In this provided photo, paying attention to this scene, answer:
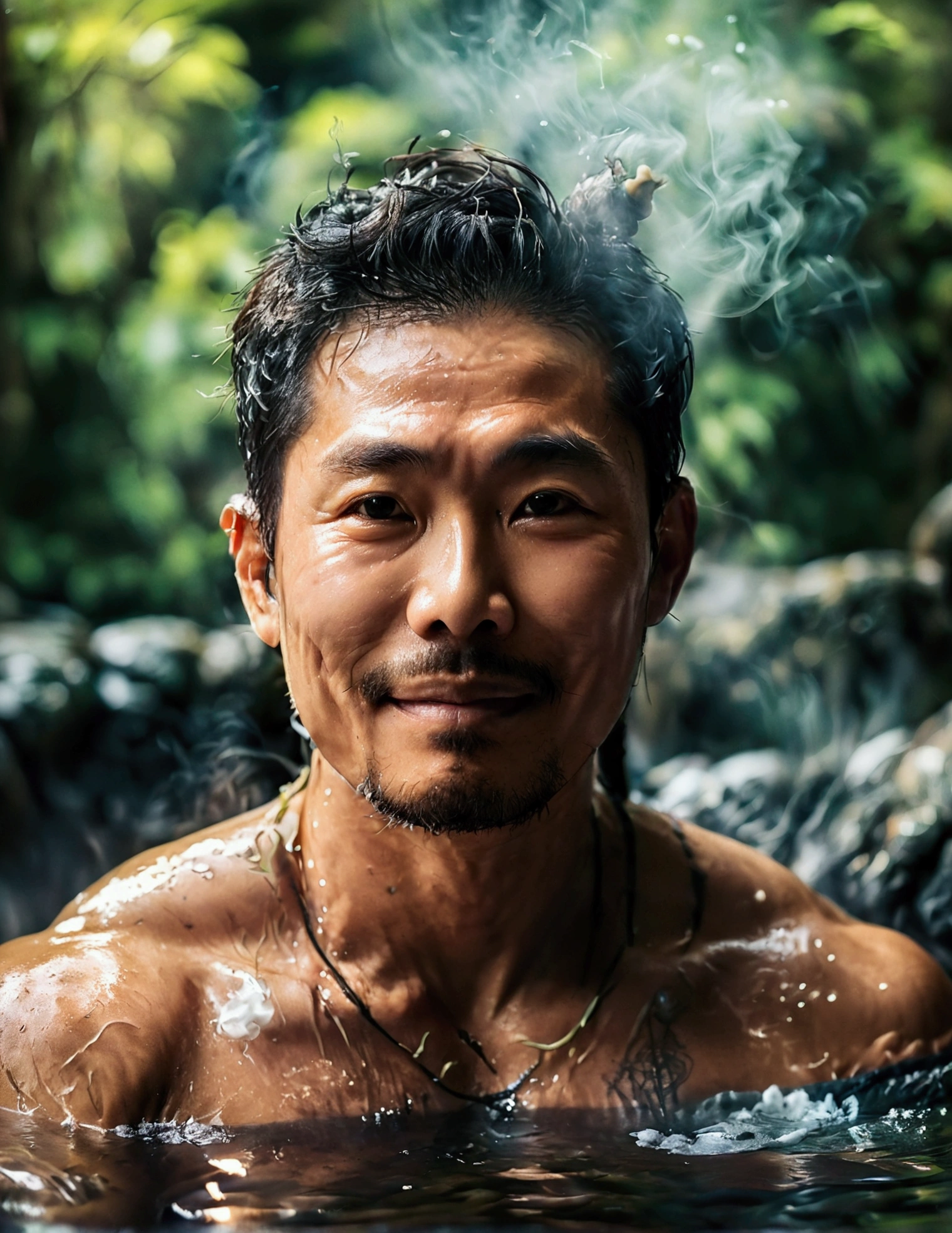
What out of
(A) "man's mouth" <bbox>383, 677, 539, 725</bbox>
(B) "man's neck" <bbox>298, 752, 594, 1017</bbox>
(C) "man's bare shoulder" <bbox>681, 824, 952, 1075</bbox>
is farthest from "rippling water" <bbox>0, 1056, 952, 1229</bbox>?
(A) "man's mouth" <bbox>383, 677, 539, 725</bbox>

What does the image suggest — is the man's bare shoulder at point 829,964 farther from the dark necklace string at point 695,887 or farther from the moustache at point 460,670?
the moustache at point 460,670

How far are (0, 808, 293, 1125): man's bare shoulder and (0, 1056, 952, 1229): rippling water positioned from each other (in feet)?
0.18

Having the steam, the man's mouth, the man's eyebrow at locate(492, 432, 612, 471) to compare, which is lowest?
the man's mouth

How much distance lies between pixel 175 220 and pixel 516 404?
165 inches

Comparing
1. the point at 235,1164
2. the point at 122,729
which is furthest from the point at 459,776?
the point at 122,729

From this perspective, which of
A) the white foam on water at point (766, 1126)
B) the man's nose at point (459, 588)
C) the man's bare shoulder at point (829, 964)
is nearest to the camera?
the man's nose at point (459, 588)

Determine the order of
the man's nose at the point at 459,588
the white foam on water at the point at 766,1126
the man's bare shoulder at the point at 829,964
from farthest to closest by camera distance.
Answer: the man's bare shoulder at the point at 829,964 → the white foam on water at the point at 766,1126 → the man's nose at the point at 459,588

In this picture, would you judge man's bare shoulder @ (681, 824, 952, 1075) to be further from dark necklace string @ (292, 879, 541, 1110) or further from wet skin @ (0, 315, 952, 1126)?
dark necklace string @ (292, 879, 541, 1110)

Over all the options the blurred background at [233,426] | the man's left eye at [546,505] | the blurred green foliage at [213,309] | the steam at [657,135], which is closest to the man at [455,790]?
the man's left eye at [546,505]

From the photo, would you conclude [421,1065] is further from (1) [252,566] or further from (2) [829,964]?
(1) [252,566]

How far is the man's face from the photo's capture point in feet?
6.31

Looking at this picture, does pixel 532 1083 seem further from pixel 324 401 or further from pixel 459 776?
pixel 324 401

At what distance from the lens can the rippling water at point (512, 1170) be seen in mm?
1757

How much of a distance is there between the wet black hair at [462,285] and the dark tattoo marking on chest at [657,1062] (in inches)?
32.1
